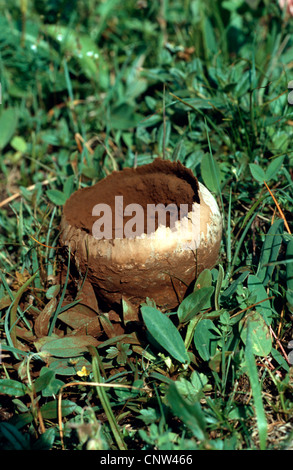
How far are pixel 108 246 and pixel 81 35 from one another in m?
1.80

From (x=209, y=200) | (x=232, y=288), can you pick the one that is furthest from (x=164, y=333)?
(x=209, y=200)

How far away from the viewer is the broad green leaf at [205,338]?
1.44 meters

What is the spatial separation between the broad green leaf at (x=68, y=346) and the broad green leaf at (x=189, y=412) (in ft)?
1.34

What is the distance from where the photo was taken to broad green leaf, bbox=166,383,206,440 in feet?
3.86

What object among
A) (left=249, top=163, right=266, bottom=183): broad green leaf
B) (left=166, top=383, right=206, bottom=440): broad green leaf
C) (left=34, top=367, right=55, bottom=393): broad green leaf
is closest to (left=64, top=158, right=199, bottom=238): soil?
(left=249, top=163, right=266, bottom=183): broad green leaf

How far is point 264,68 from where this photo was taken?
7.95 ft

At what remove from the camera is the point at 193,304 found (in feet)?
4.92

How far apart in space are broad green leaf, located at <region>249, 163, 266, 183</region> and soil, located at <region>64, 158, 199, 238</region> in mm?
262

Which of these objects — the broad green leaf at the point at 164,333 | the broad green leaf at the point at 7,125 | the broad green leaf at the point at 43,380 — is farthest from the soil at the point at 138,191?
the broad green leaf at the point at 7,125

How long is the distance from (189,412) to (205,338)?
31 cm

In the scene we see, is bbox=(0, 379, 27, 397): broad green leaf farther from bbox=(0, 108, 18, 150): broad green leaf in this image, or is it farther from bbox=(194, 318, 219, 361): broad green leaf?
bbox=(0, 108, 18, 150): broad green leaf

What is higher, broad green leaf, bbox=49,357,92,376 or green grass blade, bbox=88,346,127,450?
broad green leaf, bbox=49,357,92,376

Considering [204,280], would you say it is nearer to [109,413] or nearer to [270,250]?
[270,250]

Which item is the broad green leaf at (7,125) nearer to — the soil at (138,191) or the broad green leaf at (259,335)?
the soil at (138,191)
